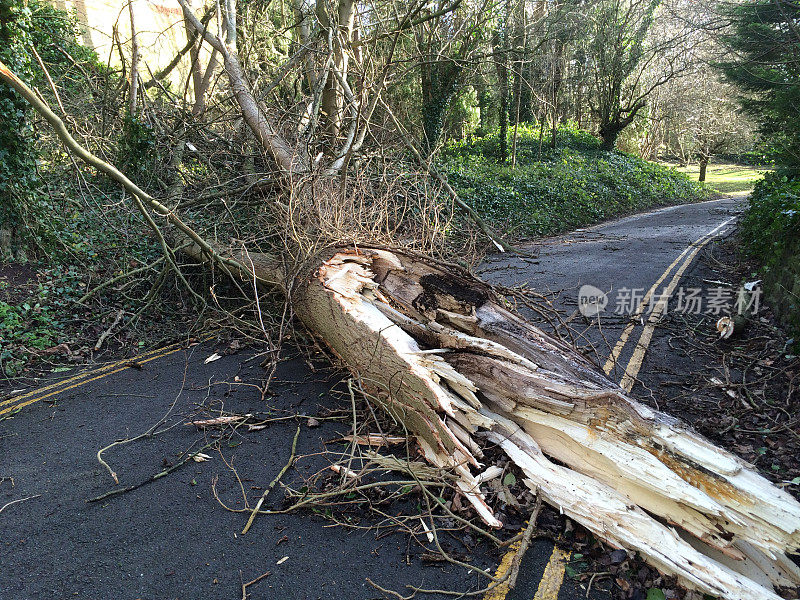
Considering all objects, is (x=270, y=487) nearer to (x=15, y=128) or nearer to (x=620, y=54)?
(x=15, y=128)

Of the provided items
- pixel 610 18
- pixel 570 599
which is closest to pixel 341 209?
pixel 570 599

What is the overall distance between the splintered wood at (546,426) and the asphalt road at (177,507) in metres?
0.56

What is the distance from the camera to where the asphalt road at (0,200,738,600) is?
9.75 feet

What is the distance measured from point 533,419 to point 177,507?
2759 mm

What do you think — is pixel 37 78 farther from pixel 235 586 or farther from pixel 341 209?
pixel 235 586

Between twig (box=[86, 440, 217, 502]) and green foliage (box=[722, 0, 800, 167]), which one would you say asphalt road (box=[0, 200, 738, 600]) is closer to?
twig (box=[86, 440, 217, 502])

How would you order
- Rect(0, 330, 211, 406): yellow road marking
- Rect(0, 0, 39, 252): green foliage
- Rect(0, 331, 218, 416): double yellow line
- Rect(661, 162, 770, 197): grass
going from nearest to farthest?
Rect(0, 331, 218, 416): double yellow line, Rect(0, 330, 211, 406): yellow road marking, Rect(0, 0, 39, 252): green foliage, Rect(661, 162, 770, 197): grass

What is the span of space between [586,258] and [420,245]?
204 inches

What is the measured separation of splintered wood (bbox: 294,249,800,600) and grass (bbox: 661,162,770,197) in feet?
102

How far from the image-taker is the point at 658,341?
6473mm

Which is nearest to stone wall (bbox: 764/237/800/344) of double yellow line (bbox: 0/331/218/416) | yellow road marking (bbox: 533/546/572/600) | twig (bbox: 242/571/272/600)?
yellow road marking (bbox: 533/546/572/600)

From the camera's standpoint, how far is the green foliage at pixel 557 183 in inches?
621

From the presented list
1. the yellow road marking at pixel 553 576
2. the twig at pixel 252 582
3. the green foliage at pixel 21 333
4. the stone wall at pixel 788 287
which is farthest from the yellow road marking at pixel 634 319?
the green foliage at pixel 21 333

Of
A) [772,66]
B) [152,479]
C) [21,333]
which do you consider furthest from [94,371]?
[772,66]
